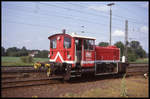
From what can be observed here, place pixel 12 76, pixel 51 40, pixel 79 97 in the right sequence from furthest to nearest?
pixel 51 40 → pixel 12 76 → pixel 79 97

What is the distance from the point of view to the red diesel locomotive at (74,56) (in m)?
10.0

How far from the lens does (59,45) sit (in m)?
11.0

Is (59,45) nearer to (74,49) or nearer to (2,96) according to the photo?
(74,49)

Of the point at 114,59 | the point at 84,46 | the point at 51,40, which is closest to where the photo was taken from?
the point at 84,46

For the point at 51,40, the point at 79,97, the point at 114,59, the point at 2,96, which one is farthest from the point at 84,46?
the point at 2,96

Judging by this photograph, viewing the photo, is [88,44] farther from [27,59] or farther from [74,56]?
[27,59]

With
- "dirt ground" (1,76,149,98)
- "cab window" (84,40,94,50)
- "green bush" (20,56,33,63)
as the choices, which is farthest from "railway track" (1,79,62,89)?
"green bush" (20,56,33,63)

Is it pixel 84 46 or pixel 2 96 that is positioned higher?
pixel 84 46

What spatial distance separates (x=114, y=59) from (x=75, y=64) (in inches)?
195

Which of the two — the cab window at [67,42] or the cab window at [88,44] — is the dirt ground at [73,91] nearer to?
the cab window at [67,42]

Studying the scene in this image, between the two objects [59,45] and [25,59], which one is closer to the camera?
[59,45]

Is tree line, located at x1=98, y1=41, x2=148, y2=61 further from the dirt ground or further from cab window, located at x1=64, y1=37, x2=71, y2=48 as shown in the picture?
the dirt ground

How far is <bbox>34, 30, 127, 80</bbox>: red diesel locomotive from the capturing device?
10.0m

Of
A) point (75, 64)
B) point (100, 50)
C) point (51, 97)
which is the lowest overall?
point (51, 97)
